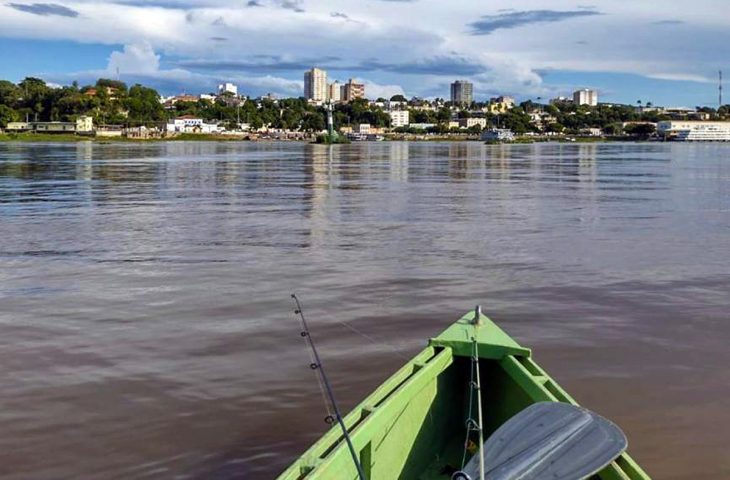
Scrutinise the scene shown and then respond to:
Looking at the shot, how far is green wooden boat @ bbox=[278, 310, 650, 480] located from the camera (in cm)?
521

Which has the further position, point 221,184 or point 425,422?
point 221,184

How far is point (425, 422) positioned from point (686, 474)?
2.50 meters

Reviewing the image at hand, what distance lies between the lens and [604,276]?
51.7 feet

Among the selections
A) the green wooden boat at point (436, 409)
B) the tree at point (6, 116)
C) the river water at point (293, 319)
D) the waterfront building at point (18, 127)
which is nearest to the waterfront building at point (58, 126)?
the waterfront building at point (18, 127)

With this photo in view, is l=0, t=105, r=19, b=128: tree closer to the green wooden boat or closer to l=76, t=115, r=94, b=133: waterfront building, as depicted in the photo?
l=76, t=115, r=94, b=133: waterfront building

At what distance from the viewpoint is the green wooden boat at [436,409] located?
5.21m

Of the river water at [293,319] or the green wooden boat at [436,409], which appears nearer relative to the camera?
the green wooden boat at [436,409]

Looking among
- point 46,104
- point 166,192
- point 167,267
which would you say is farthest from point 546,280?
point 46,104

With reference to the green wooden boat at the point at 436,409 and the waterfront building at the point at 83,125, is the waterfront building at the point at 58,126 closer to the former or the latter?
the waterfront building at the point at 83,125

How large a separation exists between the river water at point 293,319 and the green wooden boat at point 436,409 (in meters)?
1.54

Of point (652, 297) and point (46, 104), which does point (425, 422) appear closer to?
point (652, 297)

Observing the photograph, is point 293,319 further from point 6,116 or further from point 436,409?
point 6,116

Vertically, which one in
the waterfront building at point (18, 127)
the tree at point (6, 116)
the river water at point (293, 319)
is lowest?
the river water at point (293, 319)

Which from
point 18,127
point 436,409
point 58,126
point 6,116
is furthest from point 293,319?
point 18,127
